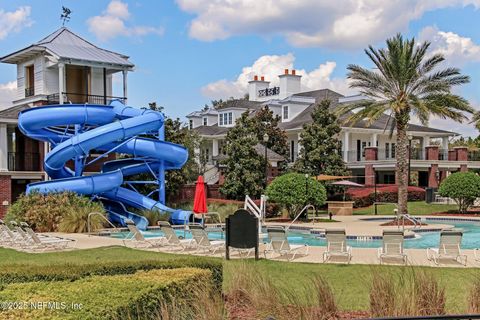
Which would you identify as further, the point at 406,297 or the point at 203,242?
the point at 203,242

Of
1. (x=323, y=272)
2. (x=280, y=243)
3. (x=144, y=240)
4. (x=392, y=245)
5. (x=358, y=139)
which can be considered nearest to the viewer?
(x=323, y=272)

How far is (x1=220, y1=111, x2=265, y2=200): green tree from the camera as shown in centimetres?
3791

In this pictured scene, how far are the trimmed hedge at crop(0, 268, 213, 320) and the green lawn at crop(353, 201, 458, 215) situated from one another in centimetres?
2943

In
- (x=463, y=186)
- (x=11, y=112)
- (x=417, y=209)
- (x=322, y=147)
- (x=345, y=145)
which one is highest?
(x=11, y=112)

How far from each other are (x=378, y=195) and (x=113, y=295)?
1415 inches

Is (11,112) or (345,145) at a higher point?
(11,112)

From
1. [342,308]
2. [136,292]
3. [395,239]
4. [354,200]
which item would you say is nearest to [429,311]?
[342,308]

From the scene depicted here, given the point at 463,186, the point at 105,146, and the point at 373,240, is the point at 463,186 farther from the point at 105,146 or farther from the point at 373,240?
the point at 105,146

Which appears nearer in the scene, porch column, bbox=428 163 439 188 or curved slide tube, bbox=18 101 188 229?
curved slide tube, bbox=18 101 188 229

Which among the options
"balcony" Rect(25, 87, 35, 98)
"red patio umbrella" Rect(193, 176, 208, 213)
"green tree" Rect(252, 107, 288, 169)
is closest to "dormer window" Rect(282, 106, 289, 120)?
"green tree" Rect(252, 107, 288, 169)

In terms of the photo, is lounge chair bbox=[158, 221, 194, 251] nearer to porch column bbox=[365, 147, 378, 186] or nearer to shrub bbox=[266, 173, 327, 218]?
shrub bbox=[266, 173, 327, 218]

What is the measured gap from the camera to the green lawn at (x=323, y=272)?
9.38m

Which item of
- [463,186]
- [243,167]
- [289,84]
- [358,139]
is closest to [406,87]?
[463,186]

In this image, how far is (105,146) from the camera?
2830 centimetres
